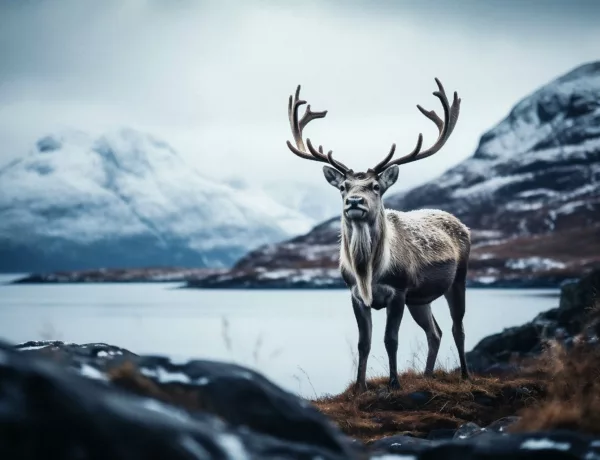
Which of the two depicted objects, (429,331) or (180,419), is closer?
(180,419)

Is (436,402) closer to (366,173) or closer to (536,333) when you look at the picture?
(366,173)

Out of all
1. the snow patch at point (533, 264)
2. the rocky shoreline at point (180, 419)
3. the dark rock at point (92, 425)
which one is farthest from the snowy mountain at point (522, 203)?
the dark rock at point (92, 425)

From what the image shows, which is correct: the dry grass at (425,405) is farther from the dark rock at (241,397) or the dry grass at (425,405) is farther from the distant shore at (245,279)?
the distant shore at (245,279)

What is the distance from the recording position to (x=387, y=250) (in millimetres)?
11320

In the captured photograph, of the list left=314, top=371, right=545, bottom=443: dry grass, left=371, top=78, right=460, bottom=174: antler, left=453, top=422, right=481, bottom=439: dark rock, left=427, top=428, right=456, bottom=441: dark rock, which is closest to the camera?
left=453, top=422, right=481, bottom=439: dark rock

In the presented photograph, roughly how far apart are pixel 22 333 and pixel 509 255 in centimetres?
8354

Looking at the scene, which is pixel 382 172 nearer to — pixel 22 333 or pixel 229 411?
pixel 229 411

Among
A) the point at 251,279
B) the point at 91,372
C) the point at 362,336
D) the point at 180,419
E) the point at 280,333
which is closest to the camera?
the point at 180,419

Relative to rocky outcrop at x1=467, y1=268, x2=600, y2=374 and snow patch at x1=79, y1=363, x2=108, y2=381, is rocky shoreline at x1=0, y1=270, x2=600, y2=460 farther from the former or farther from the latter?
rocky outcrop at x1=467, y1=268, x2=600, y2=374

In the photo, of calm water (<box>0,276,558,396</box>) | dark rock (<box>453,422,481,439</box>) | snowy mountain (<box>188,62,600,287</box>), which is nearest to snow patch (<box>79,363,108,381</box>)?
dark rock (<box>453,422,481,439</box>)

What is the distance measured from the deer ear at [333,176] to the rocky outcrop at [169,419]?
21.7 ft

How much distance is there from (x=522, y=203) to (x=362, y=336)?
5494 inches

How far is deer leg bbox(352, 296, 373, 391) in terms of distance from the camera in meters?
11.3

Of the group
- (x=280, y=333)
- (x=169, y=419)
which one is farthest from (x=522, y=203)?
(x=169, y=419)
